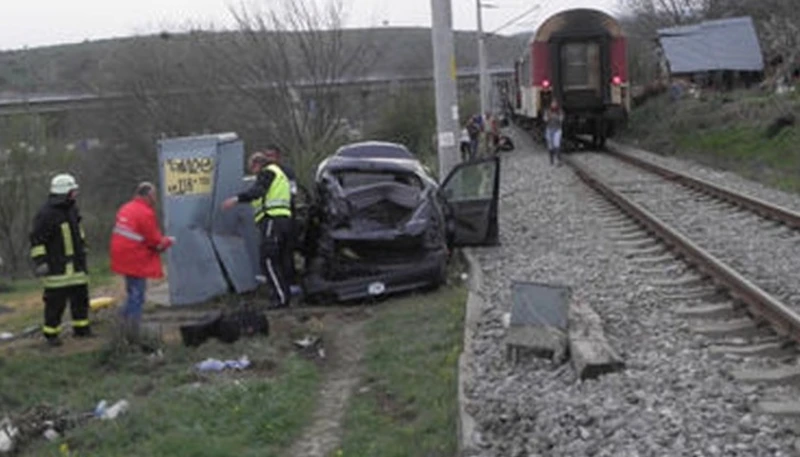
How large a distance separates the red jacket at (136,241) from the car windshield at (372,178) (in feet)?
8.91

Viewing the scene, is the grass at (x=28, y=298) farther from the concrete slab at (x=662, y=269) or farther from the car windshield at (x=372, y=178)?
the concrete slab at (x=662, y=269)

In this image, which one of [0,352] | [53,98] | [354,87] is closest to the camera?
[0,352]

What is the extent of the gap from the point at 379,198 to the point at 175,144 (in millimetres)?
2330

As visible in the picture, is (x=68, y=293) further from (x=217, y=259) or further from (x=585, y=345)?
(x=585, y=345)

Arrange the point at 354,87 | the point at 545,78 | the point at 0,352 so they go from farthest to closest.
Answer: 1. the point at 354,87
2. the point at 545,78
3. the point at 0,352

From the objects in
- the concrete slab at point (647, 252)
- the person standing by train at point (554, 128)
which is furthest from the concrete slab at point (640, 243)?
the person standing by train at point (554, 128)

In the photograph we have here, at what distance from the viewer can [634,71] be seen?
196 feet

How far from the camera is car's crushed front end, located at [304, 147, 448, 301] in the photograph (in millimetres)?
11781

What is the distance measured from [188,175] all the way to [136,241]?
1955mm

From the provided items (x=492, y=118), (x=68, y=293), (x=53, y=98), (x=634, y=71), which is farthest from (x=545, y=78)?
(x=53, y=98)

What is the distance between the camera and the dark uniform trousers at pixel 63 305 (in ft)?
34.0

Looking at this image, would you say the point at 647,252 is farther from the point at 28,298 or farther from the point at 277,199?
the point at 28,298

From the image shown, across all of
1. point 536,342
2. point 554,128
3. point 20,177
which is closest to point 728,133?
point 554,128

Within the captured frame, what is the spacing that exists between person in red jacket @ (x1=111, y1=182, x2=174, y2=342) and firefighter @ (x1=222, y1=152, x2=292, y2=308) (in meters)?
1.38
